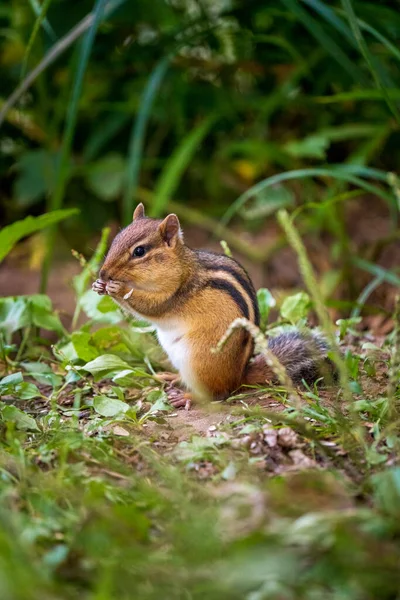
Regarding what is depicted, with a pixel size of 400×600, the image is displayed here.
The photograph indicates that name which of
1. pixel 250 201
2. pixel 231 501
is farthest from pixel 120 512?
pixel 250 201

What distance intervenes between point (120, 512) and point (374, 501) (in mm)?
649

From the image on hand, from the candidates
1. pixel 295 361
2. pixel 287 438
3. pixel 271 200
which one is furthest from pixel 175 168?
pixel 287 438

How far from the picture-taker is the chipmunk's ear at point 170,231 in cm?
343

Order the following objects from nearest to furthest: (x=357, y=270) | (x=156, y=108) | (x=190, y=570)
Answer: (x=190, y=570), (x=357, y=270), (x=156, y=108)

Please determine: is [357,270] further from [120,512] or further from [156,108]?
[120,512]

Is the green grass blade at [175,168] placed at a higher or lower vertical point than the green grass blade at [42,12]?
lower

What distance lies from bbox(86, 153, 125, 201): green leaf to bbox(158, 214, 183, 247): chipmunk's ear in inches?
112

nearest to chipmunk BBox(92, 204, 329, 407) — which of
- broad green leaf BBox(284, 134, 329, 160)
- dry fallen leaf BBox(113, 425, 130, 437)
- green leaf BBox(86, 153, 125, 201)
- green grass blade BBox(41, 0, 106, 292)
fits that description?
dry fallen leaf BBox(113, 425, 130, 437)

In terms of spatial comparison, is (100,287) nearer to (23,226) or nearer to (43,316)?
(23,226)

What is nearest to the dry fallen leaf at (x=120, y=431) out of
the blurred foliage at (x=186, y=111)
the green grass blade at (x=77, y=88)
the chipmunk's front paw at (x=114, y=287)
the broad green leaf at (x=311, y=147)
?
the chipmunk's front paw at (x=114, y=287)

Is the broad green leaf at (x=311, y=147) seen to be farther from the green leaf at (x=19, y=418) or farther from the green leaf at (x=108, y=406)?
the green leaf at (x=19, y=418)

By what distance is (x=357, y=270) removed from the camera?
5.67 m

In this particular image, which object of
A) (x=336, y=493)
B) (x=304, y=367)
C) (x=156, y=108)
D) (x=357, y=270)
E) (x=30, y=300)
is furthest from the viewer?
(x=156, y=108)

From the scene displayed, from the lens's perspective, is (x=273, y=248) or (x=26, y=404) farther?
(x=273, y=248)
